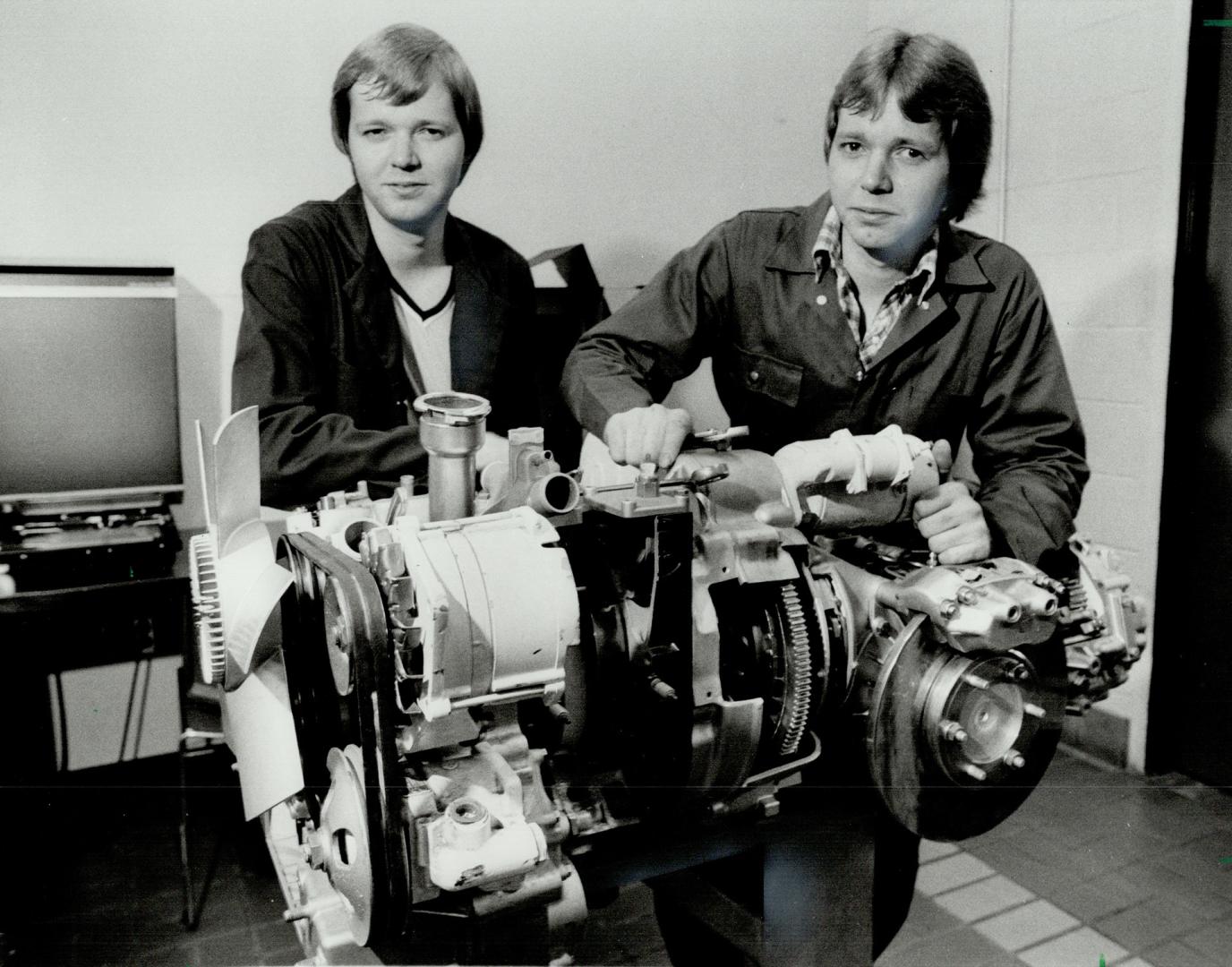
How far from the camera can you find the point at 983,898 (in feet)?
6.53

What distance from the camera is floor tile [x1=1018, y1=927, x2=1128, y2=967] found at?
69.5 inches

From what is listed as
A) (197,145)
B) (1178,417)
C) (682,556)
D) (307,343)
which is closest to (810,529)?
(682,556)

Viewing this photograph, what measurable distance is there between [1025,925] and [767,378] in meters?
1.23

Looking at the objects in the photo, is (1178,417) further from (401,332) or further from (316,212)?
(316,212)

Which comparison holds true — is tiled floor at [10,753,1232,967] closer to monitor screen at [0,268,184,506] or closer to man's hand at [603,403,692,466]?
monitor screen at [0,268,184,506]

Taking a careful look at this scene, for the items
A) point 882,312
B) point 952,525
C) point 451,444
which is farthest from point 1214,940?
point 451,444

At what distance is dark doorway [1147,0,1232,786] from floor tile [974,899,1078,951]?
2.56ft

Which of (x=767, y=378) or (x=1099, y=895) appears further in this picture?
(x=1099, y=895)

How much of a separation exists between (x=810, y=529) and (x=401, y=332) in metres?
0.84

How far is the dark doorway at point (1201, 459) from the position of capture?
2111mm

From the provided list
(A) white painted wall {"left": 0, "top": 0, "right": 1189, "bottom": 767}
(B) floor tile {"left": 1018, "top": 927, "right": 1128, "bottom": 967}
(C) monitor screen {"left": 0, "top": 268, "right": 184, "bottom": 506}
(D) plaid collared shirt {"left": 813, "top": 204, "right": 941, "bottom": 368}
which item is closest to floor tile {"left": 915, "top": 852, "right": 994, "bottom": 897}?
(B) floor tile {"left": 1018, "top": 927, "right": 1128, "bottom": 967}

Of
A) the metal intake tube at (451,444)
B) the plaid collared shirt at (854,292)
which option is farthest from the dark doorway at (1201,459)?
the metal intake tube at (451,444)

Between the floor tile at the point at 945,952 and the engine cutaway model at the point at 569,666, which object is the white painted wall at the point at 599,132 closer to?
the engine cutaway model at the point at 569,666

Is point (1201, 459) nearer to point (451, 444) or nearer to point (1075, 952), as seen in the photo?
point (1075, 952)
